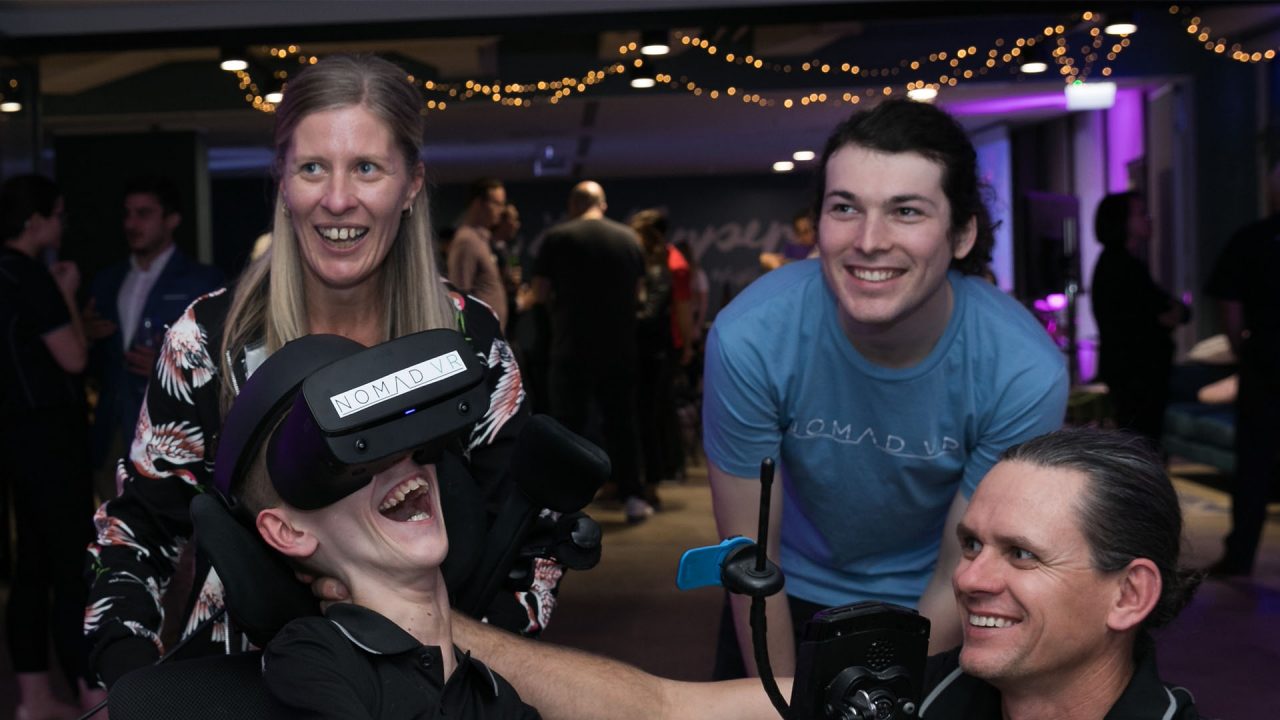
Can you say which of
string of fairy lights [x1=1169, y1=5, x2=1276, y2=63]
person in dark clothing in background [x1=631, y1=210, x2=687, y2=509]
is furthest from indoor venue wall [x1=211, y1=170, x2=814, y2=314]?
person in dark clothing in background [x1=631, y1=210, x2=687, y2=509]

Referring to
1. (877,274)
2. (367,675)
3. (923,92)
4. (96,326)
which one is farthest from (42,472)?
(923,92)

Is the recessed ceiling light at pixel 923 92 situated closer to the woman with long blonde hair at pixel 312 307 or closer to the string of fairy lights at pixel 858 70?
the string of fairy lights at pixel 858 70

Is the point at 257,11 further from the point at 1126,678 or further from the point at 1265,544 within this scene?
the point at 1265,544

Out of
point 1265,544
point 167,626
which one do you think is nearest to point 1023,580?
point 167,626

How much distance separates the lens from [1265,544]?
566 centimetres

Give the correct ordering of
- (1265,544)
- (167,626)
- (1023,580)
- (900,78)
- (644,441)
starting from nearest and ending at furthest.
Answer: (1023,580)
(167,626)
(1265,544)
(644,441)
(900,78)

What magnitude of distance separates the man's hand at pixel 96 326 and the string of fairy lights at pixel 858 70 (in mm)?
4196

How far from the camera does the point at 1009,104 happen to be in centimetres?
1068

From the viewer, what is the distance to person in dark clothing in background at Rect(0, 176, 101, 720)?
11.6 ft

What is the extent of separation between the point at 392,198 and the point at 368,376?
59 centimetres

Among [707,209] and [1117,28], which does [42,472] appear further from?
[707,209]

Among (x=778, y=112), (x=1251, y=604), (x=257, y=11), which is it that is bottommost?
(x=1251, y=604)

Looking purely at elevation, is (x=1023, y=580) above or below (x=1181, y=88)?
below

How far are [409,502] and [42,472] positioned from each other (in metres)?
2.64
